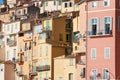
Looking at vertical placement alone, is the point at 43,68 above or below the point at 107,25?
below

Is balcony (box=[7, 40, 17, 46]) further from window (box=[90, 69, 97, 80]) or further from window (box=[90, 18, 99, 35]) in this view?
window (box=[90, 69, 97, 80])

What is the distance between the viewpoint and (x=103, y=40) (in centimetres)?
6781

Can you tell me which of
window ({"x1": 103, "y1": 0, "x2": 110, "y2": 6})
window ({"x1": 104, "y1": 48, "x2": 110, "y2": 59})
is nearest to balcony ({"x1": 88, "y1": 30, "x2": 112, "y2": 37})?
window ({"x1": 104, "y1": 48, "x2": 110, "y2": 59})

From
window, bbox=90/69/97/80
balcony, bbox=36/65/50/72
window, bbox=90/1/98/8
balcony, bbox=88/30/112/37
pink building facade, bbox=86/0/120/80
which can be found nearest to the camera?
pink building facade, bbox=86/0/120/80

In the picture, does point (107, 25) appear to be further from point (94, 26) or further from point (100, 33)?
point (94, 26)

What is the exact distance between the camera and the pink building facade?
66438mm

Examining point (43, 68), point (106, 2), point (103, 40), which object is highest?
point (106, 2)

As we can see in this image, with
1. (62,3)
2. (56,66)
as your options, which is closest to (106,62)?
(56,66)

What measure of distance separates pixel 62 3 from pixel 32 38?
52.8 feet

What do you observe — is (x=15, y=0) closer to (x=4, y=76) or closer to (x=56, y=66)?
(x=4, y=76)

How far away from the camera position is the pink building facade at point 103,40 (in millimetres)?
66438

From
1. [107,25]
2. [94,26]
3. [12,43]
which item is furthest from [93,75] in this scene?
[12,43]

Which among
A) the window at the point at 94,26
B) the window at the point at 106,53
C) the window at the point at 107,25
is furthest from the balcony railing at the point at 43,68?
the window at the point at 107,25

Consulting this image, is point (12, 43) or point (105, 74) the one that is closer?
point (105, 74)
